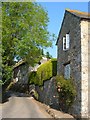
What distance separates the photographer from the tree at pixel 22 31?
86.8 feet

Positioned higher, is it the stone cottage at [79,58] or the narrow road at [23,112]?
the stone cottage at [79,58]

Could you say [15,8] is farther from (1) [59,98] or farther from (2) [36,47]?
(1) [59,98]

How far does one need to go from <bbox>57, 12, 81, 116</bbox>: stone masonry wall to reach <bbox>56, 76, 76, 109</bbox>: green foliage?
0.49 m

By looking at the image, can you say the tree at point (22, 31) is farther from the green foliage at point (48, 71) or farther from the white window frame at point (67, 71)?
the white window frame at point (67, 71)

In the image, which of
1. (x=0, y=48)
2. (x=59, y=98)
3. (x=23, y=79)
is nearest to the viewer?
(x=59, y=98)

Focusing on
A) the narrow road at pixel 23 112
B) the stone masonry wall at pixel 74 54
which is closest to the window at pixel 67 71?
the stone masonry wall at pixel 74 54

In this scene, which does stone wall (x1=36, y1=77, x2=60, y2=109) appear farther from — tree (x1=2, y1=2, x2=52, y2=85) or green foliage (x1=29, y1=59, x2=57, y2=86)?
tree (x1=2, y1=2, x2=52, y2=85)

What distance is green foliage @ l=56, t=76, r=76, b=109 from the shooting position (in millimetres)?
19047

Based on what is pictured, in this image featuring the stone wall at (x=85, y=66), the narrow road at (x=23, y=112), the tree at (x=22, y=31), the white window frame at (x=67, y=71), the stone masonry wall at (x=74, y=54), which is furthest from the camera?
the tree at (x=22, y=31)

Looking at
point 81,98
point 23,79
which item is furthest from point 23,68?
point 81,98

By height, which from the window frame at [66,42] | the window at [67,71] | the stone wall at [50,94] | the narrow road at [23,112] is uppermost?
the window frame at [66,42]

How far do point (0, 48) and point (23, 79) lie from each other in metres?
21.2

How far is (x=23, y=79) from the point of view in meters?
44.5

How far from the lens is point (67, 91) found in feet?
63.6
